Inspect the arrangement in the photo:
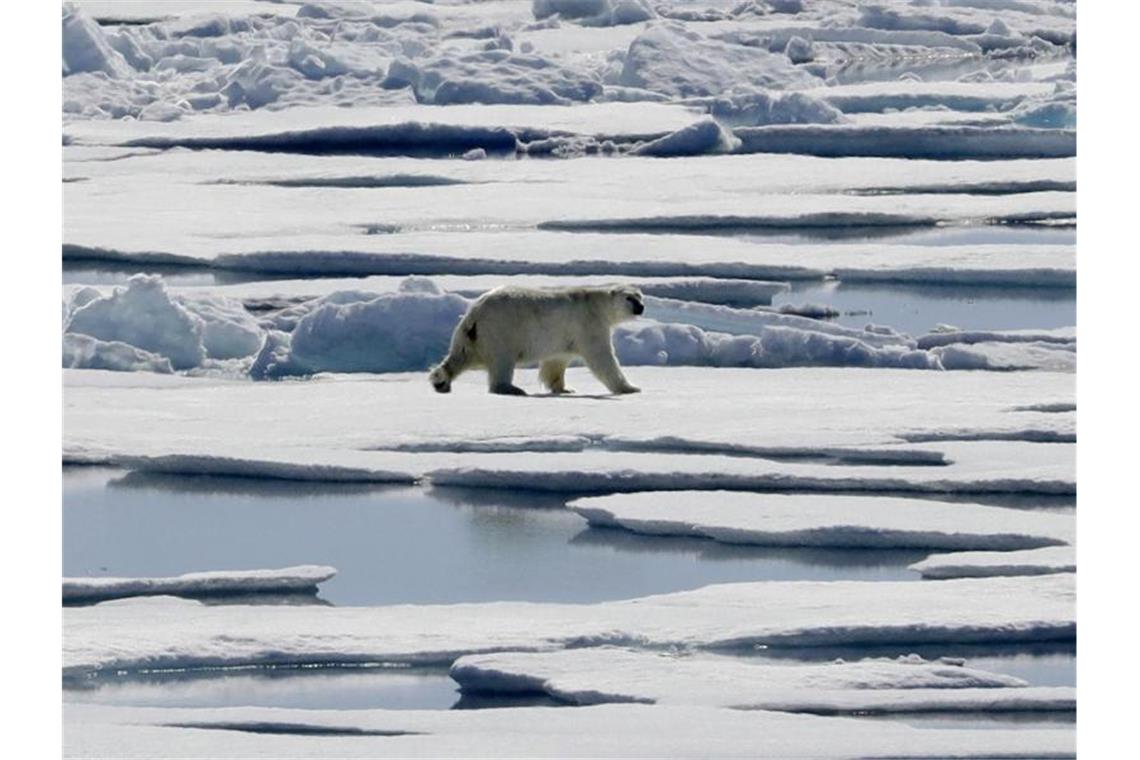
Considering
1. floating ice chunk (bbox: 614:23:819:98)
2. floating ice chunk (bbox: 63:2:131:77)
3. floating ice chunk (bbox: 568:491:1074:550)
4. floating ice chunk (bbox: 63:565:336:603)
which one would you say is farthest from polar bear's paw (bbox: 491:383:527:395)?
floating ice chunk (bbox: 614:23:819:98)

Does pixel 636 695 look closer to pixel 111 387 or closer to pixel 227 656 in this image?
pixel 227 656

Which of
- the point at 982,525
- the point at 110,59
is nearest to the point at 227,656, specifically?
the point at 982,525

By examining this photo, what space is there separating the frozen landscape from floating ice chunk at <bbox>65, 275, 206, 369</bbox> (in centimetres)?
1

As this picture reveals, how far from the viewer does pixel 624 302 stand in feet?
25.4

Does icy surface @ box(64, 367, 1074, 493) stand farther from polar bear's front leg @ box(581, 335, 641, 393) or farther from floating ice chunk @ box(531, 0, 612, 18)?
floating ice chunk @ box(531, 0, 612, 18)

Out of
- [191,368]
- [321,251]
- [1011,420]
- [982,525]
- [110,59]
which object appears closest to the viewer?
[982,525]

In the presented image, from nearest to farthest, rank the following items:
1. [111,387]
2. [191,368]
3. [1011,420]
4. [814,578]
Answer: [814,578], [1011,420], [111,387], [191,368]

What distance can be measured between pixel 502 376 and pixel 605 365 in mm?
331

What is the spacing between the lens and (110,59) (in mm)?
17766

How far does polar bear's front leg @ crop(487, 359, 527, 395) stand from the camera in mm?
7690

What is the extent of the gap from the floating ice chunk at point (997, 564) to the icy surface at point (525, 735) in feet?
3.81

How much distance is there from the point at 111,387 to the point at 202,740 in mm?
3975

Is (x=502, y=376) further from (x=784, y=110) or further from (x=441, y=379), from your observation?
(x=784, y=110)

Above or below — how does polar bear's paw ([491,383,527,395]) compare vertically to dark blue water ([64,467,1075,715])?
above
